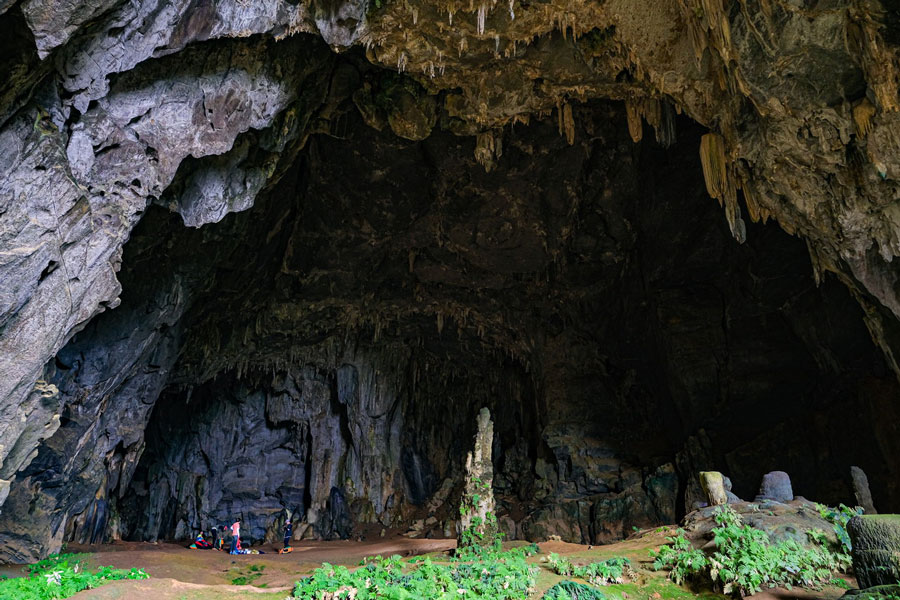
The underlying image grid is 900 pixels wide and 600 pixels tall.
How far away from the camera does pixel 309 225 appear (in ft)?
54.2

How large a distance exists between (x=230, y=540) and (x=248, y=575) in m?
10.9

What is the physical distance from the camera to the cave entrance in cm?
1435

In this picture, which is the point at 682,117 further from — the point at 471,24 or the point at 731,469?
the point at 731,469

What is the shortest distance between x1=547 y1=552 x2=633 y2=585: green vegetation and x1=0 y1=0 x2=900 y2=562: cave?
5.83 metres

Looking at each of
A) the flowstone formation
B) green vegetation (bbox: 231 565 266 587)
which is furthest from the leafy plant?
green vegetation (bbox: 231 565 266 587)

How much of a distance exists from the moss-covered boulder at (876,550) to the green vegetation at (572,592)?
104 inches

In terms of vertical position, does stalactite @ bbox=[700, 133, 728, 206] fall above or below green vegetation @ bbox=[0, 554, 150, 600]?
above

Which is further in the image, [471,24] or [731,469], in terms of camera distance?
[731,469]

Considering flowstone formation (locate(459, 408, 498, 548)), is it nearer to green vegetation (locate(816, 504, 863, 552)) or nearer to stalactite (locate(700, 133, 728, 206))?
green vegetation (locate(816, 504, 863, 552))

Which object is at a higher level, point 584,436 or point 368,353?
point 368,353

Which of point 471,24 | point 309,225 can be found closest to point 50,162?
point 471,24

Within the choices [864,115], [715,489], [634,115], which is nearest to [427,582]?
[715,489]

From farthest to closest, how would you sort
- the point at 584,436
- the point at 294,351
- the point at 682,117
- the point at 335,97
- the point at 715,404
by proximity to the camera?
the point at 294,351 → the point at 584,436 → the point at 715,404 → the point at 682,117 → the point at 335,97

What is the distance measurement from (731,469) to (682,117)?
9575mm
